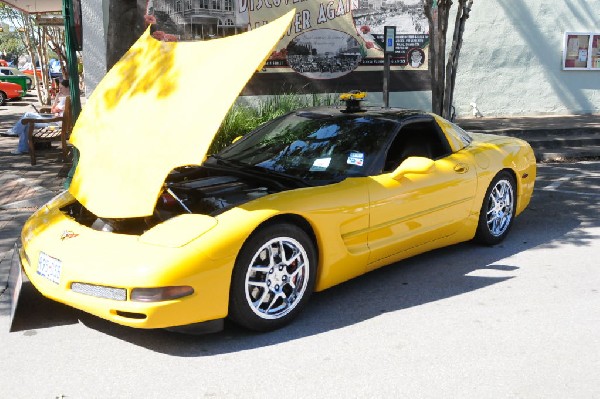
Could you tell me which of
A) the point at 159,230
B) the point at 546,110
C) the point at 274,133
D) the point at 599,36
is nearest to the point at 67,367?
the point at 159,230

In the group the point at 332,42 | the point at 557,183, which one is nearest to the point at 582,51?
the point at 332,42

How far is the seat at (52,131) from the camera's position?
9.80 meters

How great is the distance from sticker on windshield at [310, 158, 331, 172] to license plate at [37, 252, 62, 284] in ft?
6.18

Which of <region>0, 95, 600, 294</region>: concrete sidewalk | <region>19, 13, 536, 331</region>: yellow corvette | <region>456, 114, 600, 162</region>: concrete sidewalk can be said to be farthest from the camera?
<region>456, 114, 600, 162</region>: concrete sidewalk

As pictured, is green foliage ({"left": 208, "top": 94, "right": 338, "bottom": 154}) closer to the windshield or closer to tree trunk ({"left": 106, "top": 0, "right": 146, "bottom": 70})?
tree trunk ({"left": 106, "top": 0, "right": 146, "bottom": 70})

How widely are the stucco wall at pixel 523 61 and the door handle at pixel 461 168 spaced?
9.50m

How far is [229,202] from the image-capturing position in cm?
426

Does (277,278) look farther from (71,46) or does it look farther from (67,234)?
(71,46)

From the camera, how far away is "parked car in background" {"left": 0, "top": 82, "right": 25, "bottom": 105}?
26391 mm

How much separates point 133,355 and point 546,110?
1332cm

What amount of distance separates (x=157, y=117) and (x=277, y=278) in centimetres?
129

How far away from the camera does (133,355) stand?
373cm

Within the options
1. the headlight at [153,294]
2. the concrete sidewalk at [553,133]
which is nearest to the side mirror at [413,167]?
the headlight at [153,294]

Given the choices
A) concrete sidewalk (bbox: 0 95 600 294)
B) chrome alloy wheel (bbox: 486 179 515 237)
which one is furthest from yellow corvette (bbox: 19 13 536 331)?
concrete sidewalk (bbox: 0 95 600 294)
